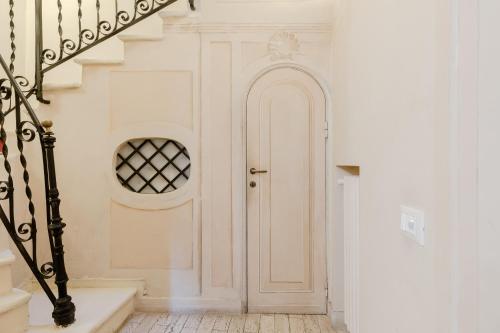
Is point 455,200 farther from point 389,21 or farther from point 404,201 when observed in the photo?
point 389,21

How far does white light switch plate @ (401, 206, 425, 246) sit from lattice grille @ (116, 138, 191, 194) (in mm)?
2026

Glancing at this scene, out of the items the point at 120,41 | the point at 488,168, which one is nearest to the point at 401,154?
the point at 488,168

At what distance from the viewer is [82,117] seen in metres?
2.84

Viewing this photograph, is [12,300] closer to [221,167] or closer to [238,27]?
[221,167]

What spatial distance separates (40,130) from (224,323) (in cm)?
181

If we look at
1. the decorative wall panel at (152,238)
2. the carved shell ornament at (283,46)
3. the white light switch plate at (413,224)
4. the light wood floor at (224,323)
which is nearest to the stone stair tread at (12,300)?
the light wood floor at (224,323)

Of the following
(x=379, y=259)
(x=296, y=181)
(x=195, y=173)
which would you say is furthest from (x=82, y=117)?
(x=379, y=259)

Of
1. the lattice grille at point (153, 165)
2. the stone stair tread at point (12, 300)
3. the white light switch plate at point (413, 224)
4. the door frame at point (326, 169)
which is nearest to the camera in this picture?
the white light switch plate at point (413, 224)

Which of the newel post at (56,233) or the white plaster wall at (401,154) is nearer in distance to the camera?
the white plaster wall at (401,154)

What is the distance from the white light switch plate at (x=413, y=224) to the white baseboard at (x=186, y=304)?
194cm

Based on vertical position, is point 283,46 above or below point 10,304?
above

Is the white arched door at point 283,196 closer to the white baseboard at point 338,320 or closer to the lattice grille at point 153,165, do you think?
the white baseboard at point 338,320

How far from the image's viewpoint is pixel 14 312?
1.80 m

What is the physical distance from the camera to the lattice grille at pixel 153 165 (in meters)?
2.93
